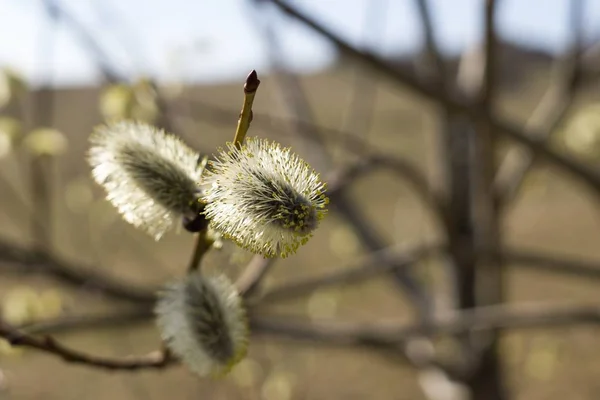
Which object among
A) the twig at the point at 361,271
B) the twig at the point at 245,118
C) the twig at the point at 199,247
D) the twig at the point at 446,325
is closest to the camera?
the twig at the point at 245,118

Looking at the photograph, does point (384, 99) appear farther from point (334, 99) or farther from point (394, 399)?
point (394, 399)

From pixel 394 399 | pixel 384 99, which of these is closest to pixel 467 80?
pixel 394 399

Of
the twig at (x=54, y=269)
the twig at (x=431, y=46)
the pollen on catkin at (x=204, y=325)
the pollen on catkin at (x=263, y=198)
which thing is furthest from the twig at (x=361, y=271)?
the pollen on catkin at (x=263, y=198)

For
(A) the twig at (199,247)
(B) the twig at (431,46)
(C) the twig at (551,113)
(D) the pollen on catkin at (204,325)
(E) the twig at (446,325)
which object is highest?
(C) the twig at (551,113)

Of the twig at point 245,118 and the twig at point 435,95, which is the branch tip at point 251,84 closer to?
the twig at point 245,118

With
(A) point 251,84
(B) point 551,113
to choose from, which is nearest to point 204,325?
(A) point 251,84

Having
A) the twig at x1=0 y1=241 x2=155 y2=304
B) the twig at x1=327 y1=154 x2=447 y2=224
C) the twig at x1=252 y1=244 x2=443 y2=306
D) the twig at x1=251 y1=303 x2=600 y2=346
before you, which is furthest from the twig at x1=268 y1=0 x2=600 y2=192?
the twig at x1=0 y1=241 x2=155 y2=304
